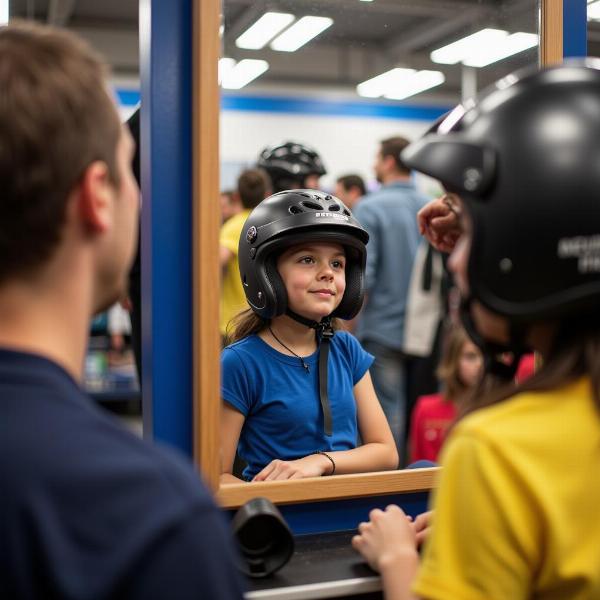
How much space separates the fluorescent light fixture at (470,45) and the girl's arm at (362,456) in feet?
3.08

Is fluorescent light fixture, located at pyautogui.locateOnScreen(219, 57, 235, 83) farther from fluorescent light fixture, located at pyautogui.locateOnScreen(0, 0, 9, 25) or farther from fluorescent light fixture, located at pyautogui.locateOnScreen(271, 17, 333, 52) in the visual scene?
fluorescent light fixture, located at pyautogui.locateOnScreen(0, 0, 9, 25)

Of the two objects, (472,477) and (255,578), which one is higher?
(472,477)

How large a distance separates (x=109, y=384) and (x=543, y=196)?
21.2 ft

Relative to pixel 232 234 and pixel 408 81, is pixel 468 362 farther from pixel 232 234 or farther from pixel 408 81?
pixel 232 234

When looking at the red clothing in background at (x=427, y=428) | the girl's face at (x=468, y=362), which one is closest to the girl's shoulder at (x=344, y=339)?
the red clothing in background at (x=427, y=428)

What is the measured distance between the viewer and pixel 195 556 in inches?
30.0

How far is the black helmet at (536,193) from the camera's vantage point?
101 cm

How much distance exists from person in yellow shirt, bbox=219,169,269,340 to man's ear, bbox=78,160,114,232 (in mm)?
853

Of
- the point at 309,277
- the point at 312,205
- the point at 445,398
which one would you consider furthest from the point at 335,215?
the point at 445,398

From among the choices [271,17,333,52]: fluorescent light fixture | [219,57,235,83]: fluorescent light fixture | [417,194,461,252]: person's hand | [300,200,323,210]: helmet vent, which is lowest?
[417,194,461,252]: person's hand

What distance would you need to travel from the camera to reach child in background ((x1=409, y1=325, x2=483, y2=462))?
2.99m

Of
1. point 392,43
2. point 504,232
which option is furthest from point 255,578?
point 392,43

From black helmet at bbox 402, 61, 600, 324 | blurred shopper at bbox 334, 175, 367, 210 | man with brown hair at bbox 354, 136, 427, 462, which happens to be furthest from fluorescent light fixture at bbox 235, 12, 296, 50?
blurred shopper at bbox 334, 175, 367, 210

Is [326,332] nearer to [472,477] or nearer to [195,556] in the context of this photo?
[472,477]
